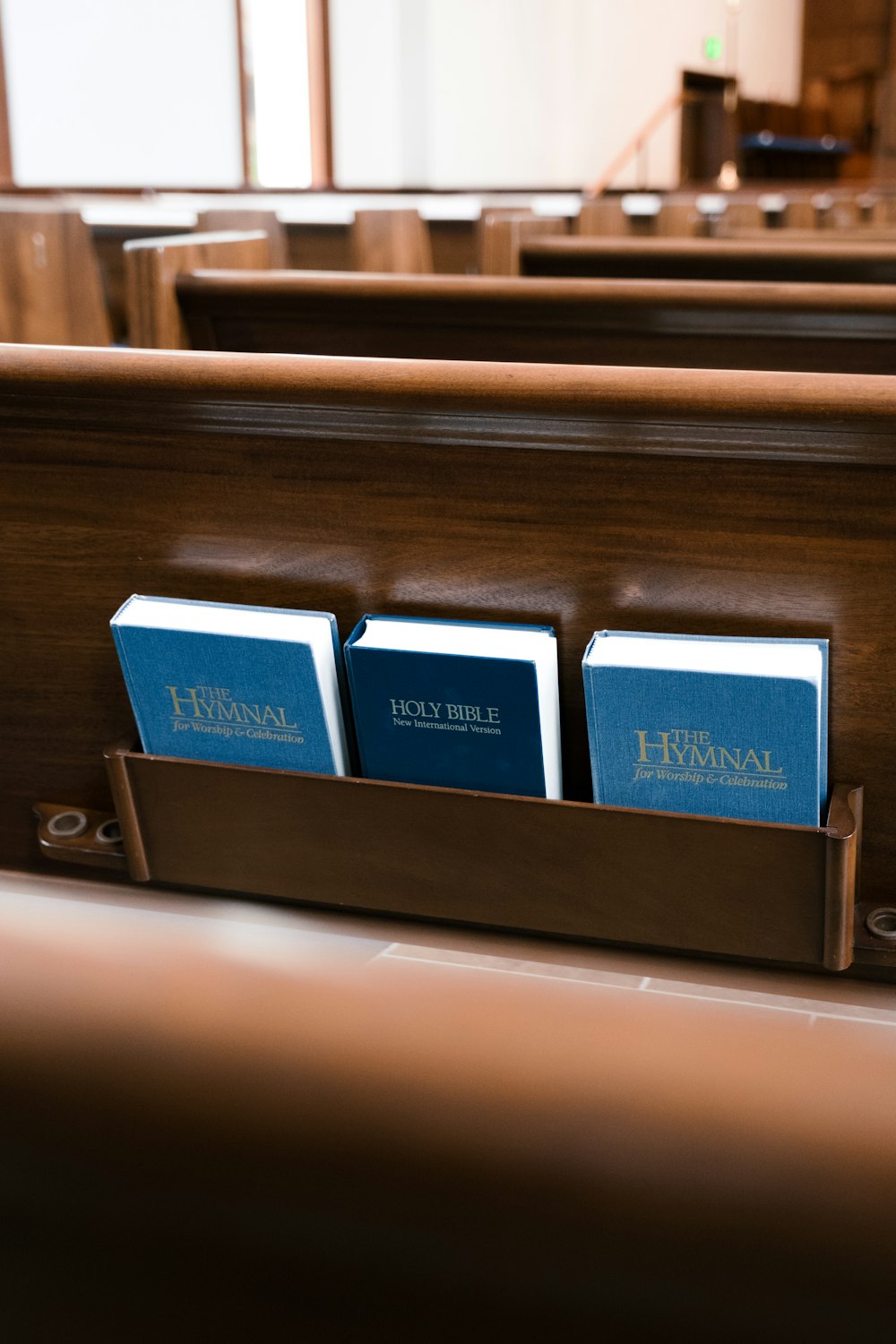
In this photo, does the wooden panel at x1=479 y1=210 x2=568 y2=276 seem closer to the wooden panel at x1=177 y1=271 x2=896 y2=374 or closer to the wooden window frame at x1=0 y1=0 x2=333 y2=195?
the wooden panel at x1=177 y1=271 x2=896 y2=374

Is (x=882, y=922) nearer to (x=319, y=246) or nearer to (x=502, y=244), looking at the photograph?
(x=502, y=244)

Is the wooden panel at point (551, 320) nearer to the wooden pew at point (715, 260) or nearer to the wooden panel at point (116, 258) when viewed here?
the wooden pew at point (715, 260)

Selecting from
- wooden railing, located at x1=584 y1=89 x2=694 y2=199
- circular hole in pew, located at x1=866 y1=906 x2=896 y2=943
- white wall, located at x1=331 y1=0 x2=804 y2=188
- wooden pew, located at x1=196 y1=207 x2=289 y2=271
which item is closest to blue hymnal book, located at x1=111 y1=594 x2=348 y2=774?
circular hole in pew, located at x1=866 y1=906 x2=896 y2=943

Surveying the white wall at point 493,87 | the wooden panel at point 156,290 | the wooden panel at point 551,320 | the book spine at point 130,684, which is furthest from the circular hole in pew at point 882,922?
the white wall at point 493,87

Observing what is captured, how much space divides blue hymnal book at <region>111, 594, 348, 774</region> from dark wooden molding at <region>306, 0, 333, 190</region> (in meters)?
5.67

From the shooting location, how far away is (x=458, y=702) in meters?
0.66

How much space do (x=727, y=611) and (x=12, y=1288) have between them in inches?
19.9

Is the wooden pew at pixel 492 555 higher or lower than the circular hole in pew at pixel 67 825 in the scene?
higher

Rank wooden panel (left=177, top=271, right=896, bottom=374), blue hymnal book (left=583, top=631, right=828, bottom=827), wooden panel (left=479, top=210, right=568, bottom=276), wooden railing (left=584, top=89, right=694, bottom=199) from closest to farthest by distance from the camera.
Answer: blue hymnal book (left=583, top=631, right=828, bottom=827), wooden panel (left=177, top=271, right=896, bottom=374), wooden panel (left=479, top=210, right=568, bottom=276), wooden railing (left=584, top=89, right=694, bottom=199)

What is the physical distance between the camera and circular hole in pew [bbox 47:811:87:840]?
819 mm

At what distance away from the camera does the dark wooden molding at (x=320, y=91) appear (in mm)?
5949

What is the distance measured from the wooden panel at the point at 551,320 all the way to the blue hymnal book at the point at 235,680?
1.84 ft

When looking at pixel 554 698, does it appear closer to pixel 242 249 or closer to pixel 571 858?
pixel 571 858

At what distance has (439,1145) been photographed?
1.71 feet
